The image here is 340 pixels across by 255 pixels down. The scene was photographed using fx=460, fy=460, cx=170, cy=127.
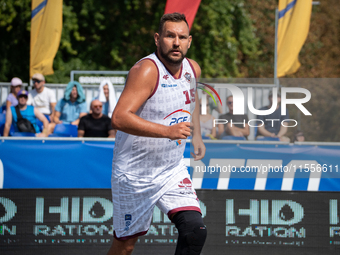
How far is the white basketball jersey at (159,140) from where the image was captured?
3.58 meters

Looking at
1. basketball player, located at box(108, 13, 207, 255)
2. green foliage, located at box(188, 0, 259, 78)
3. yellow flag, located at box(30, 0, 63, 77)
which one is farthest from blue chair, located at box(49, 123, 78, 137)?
green foliage, located at box(188, 0, 259, 78)

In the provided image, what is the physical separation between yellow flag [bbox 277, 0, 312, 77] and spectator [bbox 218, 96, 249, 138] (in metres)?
7.89

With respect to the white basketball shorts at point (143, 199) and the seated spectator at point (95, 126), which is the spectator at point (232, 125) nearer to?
the white basketball shorts at point (143, 199)

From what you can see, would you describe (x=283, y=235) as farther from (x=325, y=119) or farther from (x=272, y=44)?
(x=272, y=44)

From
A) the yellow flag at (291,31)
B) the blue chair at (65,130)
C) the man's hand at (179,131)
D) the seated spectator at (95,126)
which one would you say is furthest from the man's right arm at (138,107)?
the yellow flag at (291,31)

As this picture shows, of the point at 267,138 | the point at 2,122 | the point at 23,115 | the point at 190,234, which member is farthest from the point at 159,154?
the point at 2,122

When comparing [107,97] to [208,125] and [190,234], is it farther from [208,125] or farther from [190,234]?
[190,234]

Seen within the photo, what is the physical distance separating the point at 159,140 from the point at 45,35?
30.2 feet

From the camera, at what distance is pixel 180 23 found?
3.59 metres

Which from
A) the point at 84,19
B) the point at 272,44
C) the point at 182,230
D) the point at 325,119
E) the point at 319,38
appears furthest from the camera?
the point at 319,38

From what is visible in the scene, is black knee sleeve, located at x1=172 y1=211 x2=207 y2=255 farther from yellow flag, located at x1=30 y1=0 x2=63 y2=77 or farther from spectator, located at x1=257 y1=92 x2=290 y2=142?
yellow flag, located at x1=30 y1=0 x2=63 y2=77

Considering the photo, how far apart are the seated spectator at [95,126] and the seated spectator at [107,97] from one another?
136 cm

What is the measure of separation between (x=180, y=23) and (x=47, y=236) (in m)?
2.95

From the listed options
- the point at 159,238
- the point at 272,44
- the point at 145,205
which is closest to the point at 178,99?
the point at 145,205
